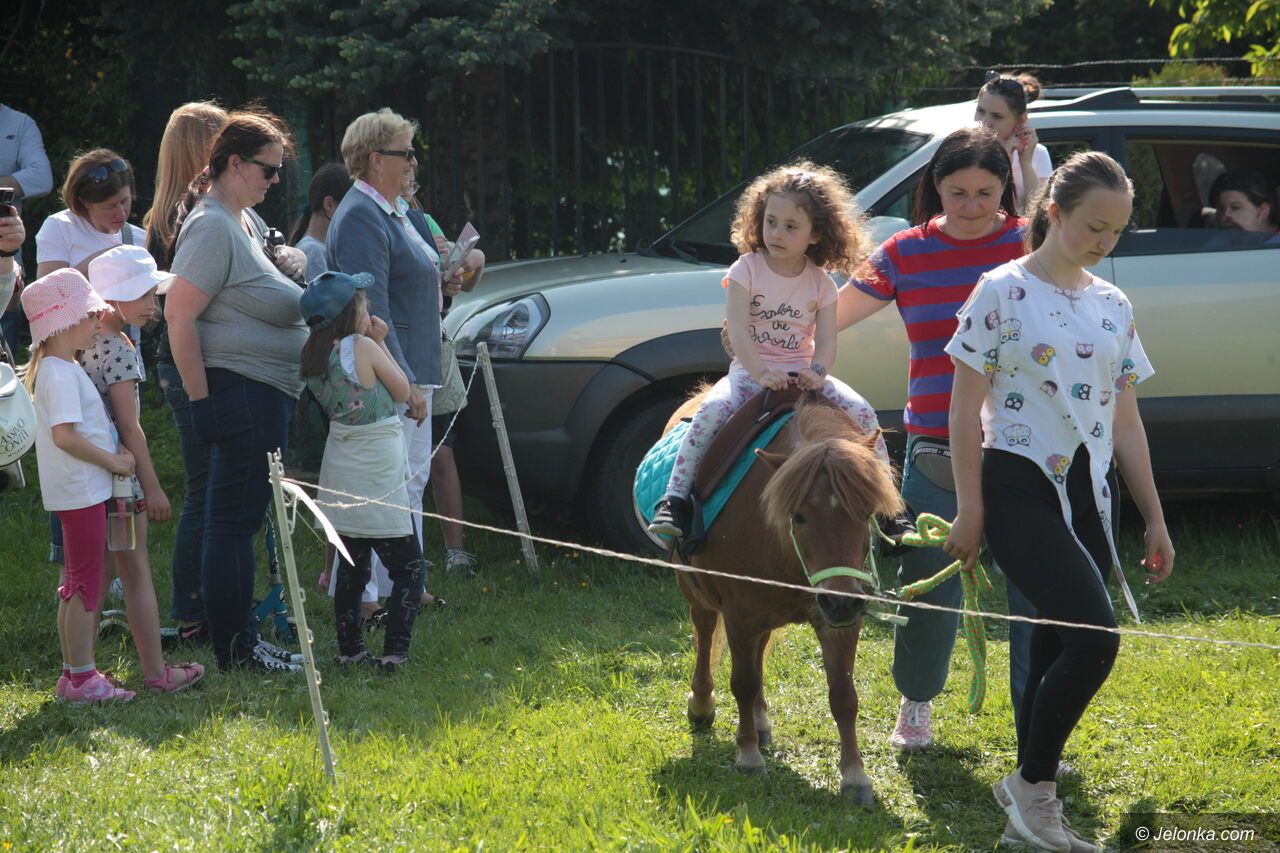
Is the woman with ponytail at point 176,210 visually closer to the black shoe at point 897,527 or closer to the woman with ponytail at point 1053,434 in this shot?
the black shoe at point 897,527

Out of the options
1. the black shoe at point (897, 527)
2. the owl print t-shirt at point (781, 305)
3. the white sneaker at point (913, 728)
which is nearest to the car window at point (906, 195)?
the owl print t-shirt at point (781, 305)

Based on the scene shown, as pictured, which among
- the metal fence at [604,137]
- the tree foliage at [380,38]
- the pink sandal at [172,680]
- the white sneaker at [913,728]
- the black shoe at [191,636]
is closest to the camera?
the white sneaker at [913,728]

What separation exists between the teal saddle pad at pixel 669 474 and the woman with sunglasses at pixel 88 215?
2620mm

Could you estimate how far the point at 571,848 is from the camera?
368 centimetres

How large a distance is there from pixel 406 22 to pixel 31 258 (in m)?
4.41

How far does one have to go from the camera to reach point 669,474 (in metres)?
4.64

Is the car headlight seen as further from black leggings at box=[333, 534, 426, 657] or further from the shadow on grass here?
the shadow on grass

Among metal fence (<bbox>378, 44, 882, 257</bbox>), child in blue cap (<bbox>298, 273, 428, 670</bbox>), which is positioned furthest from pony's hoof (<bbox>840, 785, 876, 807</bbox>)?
metal fence (<bbox>378, 44, 882, 257</bbox>)

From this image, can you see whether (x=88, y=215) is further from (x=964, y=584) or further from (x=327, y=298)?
(x=964, y=584)

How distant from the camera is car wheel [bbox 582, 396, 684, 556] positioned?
21.5 ft

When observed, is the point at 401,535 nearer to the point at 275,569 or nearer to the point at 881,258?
the point at 275,569

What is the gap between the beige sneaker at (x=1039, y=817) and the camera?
148 inches

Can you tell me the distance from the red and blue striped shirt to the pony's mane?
1.75 ft

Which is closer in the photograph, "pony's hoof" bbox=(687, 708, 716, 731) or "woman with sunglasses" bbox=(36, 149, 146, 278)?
"pony's hoof" bbox=(687, 708, 716, 731)
